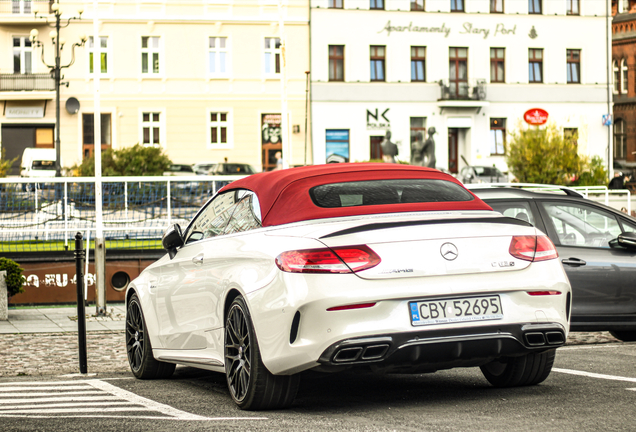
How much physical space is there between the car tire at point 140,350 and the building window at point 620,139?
72520 millimetres

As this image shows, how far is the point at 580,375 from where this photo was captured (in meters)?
7.25

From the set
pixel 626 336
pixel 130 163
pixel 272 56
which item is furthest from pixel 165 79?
pixel 626 336

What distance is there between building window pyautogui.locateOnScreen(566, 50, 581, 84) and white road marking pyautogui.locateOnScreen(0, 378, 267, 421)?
49.4 meters

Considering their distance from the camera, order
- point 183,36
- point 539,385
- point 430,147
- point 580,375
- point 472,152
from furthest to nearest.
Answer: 1. point 472,152
2. point 183,36
3. point 430,147
4. point 580,375
5. point 539,385

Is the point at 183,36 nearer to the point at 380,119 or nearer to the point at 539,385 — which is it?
the point at 380,119

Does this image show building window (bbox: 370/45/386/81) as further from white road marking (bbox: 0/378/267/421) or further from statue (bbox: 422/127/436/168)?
white road marking (bbox: 0/378/267/421)

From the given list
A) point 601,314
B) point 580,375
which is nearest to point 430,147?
point 601,314

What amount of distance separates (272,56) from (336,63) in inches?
131

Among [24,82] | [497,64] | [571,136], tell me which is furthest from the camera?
[497,64]

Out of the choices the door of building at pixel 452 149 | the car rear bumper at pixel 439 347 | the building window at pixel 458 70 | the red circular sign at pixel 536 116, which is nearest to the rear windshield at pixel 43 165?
the door of building at pixel 452 149

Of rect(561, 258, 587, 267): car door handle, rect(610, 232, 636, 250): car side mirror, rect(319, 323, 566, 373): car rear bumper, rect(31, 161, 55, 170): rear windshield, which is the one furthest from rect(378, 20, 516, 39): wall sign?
rect(319, 323, 566, 373): car rear bumper

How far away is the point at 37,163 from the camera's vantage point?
43.6 m

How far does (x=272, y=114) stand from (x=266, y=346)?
144 feet

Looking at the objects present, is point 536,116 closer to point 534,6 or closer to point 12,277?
point 534,6
